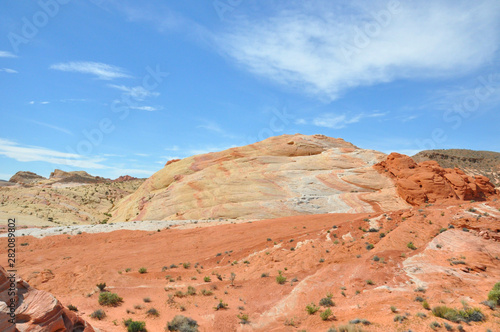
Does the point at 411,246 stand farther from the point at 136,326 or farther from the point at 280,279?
the point at 136,326

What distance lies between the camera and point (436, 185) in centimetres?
3550

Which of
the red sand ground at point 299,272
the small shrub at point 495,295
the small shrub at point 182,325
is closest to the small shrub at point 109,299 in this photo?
the red sand ground at point 299,272

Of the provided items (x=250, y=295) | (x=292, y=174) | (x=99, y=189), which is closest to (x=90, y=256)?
(x=250, y=295)

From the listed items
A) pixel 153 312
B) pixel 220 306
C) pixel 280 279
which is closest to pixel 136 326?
pixel 153 312

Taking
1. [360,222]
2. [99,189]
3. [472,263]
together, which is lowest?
[472,263]

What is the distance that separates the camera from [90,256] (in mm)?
21297

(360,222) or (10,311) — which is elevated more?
(360,222)

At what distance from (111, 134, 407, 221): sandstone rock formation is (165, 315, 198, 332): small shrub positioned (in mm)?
24611

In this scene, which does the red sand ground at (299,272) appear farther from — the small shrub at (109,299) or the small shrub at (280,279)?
the small shrub at (109,299)

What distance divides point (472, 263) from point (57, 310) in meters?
16.0

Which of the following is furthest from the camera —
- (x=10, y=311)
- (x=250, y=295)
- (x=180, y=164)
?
(x=180, y=164)

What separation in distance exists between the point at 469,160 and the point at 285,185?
62777mm

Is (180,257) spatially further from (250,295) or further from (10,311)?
(10,311)

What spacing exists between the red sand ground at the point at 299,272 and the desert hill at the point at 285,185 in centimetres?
1377
